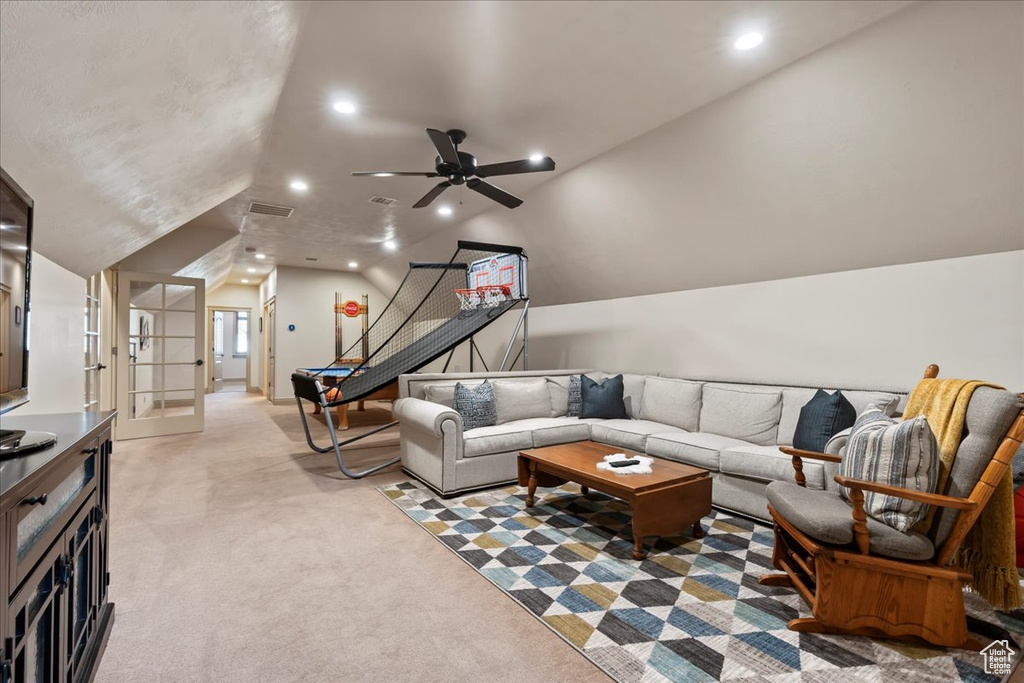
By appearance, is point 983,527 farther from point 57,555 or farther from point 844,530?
point 57,555

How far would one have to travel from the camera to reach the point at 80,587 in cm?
155

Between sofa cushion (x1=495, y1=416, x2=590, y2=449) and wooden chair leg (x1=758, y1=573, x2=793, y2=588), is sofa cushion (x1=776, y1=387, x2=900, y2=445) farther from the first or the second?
sofa cushion (x1=495, y1=416, x2=590, y2=449)

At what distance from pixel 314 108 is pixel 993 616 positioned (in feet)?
15.2

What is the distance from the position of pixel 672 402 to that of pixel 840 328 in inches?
54.7

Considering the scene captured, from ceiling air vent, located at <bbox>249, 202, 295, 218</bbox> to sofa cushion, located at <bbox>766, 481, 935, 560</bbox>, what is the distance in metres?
5.76

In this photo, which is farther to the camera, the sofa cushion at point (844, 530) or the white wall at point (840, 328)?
the white wall at point (840, 328)

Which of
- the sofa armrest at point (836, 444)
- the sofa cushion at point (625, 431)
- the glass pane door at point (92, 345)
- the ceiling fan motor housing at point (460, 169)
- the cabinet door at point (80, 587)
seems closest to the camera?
the cabinet door at point (80, 587)

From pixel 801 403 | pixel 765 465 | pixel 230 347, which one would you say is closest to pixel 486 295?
pixel 801 403

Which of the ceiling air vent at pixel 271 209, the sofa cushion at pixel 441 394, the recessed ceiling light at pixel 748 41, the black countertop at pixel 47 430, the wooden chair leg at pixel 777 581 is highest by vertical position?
the recessed ceiling light at pixel 748 41

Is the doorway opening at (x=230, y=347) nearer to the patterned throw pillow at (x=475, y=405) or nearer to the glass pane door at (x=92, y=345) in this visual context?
the glass pane door at (x=92, y=345)

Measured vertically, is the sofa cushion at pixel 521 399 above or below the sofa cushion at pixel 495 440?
above

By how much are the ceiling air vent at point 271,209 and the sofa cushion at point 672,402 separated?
4.57 metres

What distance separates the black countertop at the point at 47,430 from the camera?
102cm

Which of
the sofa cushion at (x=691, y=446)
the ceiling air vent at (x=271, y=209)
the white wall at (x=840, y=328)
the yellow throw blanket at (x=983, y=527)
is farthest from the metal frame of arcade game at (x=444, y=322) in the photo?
the yellow throw blanket at (x=983, y=527)
